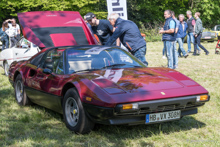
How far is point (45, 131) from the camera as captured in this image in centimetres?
458

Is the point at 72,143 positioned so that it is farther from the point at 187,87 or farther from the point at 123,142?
the point at 187,87

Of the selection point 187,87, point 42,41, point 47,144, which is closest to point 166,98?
point 187,87

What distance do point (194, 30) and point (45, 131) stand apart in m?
11.4

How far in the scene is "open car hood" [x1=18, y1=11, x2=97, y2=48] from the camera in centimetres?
846

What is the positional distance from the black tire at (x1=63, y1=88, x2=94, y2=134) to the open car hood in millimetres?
4075

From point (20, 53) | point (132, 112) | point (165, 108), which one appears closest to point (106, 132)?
point (132, 112)

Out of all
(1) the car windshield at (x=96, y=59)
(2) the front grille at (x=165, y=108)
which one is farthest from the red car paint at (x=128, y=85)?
(1) the car windshield at (x=96, y=59)

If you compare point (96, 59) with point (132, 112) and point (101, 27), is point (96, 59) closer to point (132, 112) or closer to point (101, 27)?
point (132, 112)

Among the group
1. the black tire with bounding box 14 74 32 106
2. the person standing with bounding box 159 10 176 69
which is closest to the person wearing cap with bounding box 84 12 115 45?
the person standing with bounding box 159 10 176 69

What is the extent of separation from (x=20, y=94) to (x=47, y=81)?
5.03 feet

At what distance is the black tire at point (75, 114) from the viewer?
4.14 metres

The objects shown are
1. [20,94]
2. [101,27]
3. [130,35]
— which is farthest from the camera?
[101,27]

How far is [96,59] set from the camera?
5090 mm

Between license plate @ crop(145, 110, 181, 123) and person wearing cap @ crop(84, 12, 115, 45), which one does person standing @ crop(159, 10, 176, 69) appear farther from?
license plate @ crop(145, 110, 181, 123)
